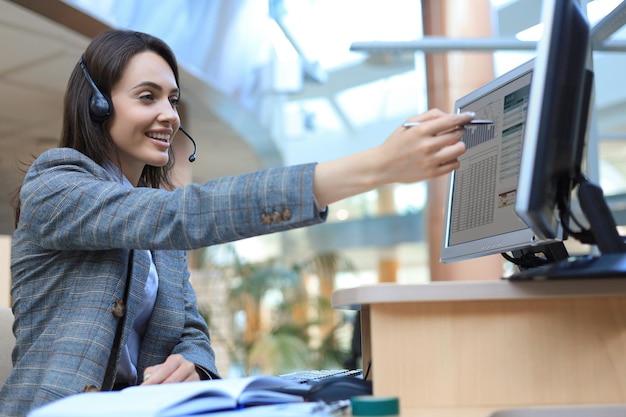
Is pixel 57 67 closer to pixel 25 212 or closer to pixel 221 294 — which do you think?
pixel 25 212

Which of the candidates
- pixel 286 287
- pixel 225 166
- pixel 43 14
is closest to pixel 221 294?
pixel 286 287

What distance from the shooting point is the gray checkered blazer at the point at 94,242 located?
1083mm

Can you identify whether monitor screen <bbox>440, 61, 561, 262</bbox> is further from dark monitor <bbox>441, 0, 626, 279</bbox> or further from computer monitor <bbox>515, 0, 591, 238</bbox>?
computer monitor <bbox>515, 0, 591, 238</bbox>

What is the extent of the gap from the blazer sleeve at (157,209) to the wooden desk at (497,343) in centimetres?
18

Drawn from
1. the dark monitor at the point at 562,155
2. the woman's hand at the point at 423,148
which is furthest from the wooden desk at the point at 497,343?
the woman's hand at the point at 423,148

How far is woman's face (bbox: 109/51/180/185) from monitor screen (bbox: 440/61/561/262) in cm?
65

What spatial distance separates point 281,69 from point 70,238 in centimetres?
547

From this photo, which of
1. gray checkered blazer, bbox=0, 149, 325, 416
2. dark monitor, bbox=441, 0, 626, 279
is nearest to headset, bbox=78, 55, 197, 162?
gray checkered blazer, bbox=0, 149, 325, 416

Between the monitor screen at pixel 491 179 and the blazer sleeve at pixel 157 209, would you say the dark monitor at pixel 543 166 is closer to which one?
the monitor screen at pixel 491 179

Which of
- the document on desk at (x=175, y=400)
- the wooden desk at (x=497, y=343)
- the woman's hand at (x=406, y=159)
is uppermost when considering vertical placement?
A: the woman's hand at (x=406, y=159)

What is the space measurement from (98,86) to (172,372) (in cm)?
63

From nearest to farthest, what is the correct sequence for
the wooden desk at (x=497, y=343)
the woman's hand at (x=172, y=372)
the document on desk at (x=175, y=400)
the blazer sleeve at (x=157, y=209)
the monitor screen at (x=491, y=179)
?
the document on desk at (x=175, y=400), the wooden desk at (x=497, y=343), the blazer sleeve at (x=157, y=209), the woman's hand at (x=172, y=372), the monitor screen at (x=491, y=179)

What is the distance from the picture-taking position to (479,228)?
1.58 meters

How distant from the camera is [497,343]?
3.17 feet
